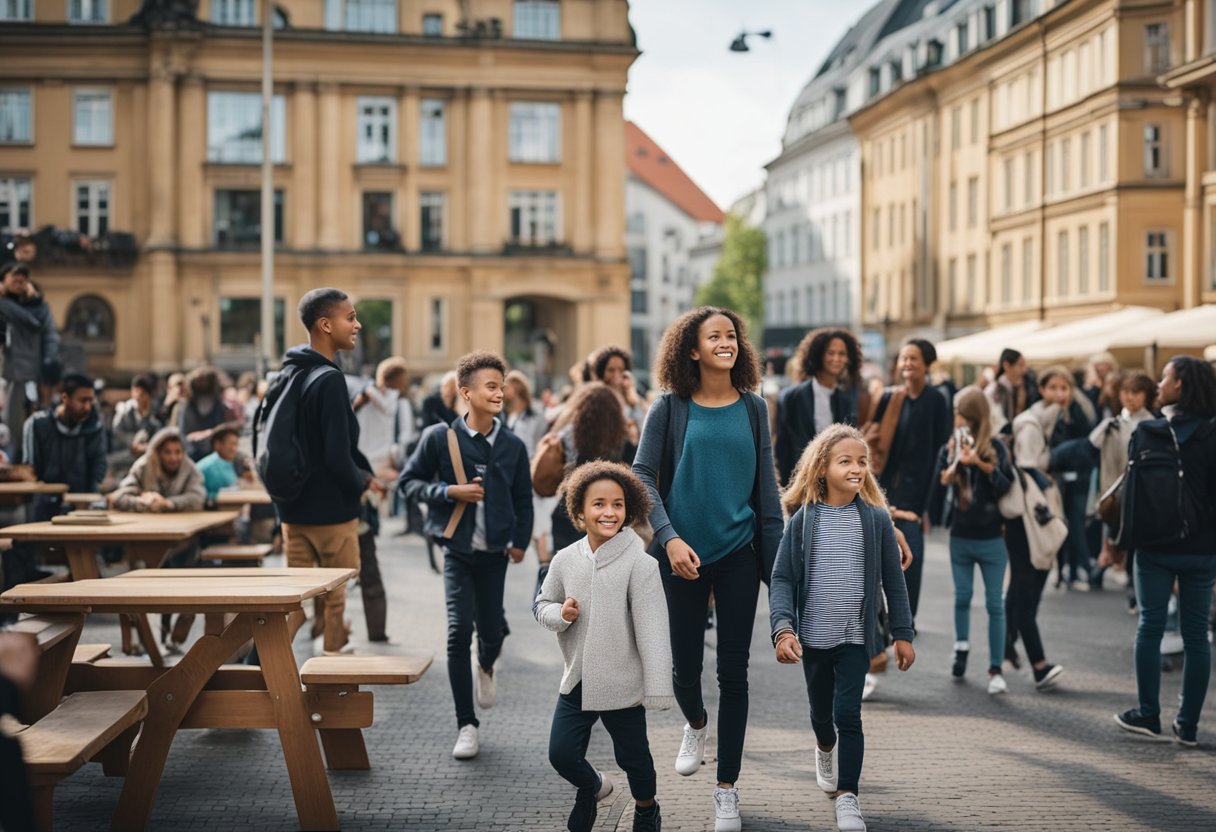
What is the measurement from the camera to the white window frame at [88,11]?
186ft

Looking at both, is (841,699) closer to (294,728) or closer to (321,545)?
(294,728)

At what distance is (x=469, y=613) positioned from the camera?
872cm

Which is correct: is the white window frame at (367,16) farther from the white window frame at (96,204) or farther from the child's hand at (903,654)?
the child's hand at (903,654)

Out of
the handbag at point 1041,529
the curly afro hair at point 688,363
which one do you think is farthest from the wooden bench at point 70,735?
the handbag at point 1041,529

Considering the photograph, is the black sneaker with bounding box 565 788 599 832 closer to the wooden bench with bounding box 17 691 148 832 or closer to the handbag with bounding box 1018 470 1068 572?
the wooden bench with bounding box 17 691 148 832

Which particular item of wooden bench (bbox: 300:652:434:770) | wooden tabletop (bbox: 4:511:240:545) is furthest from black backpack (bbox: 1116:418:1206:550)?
wooden tabletop (bbox: 4:511:240:545)

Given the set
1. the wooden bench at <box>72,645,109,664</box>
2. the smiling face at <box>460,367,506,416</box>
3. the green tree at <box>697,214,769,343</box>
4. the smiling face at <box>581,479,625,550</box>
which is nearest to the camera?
the smiling face at <box>581,479,625,550</box>

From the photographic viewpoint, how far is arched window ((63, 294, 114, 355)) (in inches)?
2242

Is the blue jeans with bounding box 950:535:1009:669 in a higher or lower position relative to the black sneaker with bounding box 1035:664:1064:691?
higher

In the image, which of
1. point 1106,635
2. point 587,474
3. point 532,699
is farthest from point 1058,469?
point 587,474

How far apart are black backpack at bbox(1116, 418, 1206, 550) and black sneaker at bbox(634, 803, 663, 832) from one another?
3.97 metres

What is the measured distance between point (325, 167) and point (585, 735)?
52037 mm

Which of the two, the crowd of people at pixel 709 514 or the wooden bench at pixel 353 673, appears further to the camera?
the wooden bench at pixel 353 673

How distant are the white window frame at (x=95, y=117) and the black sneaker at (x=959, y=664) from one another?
51.0 meters
